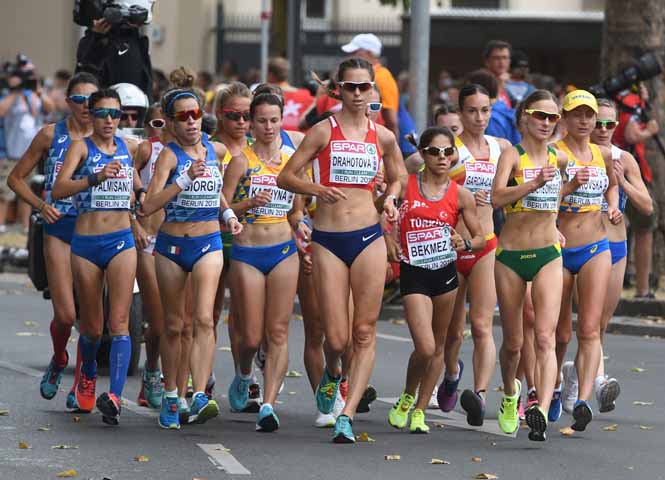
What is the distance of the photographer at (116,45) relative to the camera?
47.6 ft

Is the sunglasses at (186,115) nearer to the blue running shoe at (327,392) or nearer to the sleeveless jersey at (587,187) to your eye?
the blue running shoe at (327,392)

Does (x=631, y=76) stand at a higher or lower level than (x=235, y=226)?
higher

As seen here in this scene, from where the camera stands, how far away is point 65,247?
36.9 ft

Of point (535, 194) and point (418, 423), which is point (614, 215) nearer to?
point (535, 194)

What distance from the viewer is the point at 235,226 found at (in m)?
10.5

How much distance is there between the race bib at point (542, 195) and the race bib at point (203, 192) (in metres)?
1.77

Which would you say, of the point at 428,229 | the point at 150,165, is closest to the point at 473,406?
the point at 428,229

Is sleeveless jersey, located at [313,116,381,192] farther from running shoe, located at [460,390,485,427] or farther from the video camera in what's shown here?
the video camera

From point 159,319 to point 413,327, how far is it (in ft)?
5.38

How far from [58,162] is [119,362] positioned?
1.31 meters

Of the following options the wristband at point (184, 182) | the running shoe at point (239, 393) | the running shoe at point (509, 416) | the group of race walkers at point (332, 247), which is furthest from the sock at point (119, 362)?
the running shoe at point (509, 416)

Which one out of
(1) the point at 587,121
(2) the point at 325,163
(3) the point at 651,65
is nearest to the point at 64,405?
(2) the point at 325,163

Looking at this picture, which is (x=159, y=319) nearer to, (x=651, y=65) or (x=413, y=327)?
(x=413, y=327)

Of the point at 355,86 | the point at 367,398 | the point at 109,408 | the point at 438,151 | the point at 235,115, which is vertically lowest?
the point at 367,398
